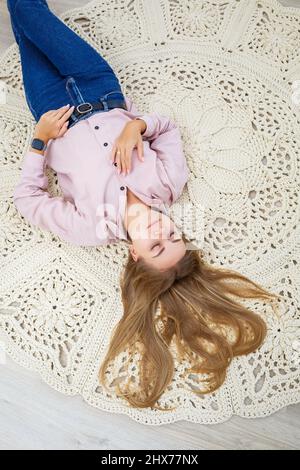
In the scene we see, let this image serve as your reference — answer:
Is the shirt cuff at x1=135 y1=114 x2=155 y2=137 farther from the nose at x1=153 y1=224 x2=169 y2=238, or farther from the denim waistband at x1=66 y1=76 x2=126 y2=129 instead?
the nose at x1=153 y1=224 x2=169 y2=238

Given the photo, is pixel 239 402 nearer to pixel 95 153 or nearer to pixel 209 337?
pixel 209 337

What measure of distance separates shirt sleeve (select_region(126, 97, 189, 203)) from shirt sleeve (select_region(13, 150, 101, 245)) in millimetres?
224

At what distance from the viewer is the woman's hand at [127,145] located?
3.77ft

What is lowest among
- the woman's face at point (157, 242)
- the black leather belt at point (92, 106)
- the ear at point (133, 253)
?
the ear at point (133, 253)

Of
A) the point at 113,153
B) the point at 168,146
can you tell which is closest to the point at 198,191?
the point at 168,146

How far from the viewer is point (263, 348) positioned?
118 cm

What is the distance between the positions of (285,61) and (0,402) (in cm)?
109

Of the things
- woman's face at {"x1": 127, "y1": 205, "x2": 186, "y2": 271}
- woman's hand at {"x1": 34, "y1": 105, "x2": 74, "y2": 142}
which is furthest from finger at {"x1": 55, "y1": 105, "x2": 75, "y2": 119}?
woman's face at {"x1": 127, "y1": 205, "x2": 186, "y2": 271}

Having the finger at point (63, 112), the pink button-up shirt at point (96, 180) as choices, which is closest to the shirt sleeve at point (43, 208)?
the pink button-up shirt at point (96, 180)

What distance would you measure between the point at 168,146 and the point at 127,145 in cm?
13

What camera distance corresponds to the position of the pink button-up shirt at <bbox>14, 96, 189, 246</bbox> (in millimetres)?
1172

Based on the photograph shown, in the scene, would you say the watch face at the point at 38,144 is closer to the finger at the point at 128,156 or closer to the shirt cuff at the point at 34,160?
the shirt cuff at the point at 34,160

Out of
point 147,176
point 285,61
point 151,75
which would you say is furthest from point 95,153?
point 285,61

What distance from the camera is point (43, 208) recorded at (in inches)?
46.9
